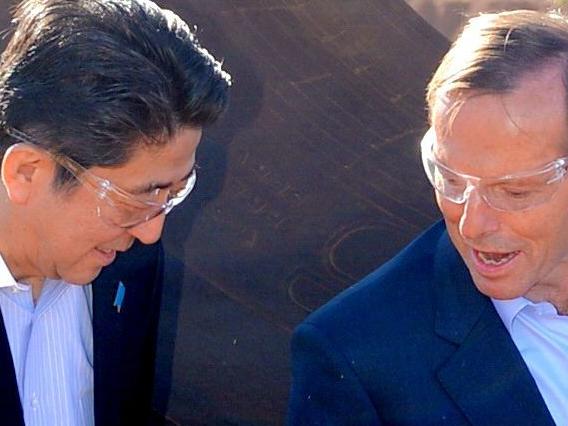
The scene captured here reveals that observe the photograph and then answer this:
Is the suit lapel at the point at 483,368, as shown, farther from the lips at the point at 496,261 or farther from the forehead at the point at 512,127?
the forehead at the point at 512,127

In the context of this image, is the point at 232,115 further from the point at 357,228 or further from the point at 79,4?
the point at 79,4

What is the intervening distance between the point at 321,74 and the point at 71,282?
199 cm

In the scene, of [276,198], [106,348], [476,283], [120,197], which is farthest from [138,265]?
[276,198]

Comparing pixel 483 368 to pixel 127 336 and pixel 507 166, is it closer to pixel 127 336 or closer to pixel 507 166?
pixel 507 166

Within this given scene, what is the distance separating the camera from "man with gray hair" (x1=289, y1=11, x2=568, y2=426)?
2.15m

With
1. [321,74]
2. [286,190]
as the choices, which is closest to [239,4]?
[321,74]

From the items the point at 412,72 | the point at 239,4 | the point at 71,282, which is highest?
the point at 71,282

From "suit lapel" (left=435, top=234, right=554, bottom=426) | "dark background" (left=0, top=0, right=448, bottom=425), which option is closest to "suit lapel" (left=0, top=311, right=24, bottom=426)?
"suit lapel" (left=435, top=234, right=554, bottom=426)

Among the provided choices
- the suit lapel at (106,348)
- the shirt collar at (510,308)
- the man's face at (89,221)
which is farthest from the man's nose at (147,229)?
the shirt collar at (510,308)

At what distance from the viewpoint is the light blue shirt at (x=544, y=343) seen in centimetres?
238

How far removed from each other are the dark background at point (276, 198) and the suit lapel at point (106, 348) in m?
1.11

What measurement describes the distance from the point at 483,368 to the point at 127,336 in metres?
0.80

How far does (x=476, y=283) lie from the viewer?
2273mm

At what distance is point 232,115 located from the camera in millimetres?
4102
